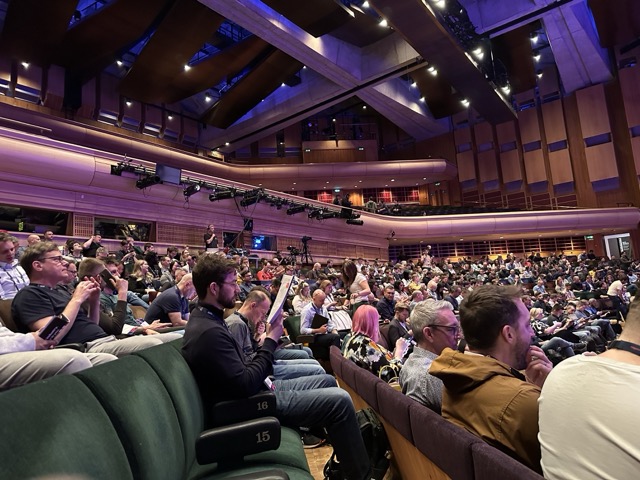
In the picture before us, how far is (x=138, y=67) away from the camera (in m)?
12.6

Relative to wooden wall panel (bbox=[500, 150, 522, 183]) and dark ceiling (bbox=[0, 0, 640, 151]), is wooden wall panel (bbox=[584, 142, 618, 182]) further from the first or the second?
dark ceiling (bbox=[0, 0, 640, 151])

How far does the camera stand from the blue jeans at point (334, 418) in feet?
5.83

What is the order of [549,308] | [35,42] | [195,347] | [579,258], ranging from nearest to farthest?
[195,347], [549,308], [35,42], [579,258]

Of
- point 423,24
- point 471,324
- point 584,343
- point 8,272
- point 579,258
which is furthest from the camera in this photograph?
point 579,258

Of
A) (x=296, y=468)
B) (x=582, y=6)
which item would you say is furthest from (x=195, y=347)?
(x=582, y=6)

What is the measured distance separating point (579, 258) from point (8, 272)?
17.2 metres

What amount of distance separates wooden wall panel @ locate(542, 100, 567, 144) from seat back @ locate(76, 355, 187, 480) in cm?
Answer: 2019

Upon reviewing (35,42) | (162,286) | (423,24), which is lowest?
(162,286)

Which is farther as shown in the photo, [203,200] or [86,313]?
[203,200]

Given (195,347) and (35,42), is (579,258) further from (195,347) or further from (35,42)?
(35,42)

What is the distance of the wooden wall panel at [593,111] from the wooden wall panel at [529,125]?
1.63 metres

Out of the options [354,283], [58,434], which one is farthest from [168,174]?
[58,434]

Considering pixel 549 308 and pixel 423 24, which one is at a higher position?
pixel 423 24

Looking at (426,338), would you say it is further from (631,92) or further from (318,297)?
(631,92)
